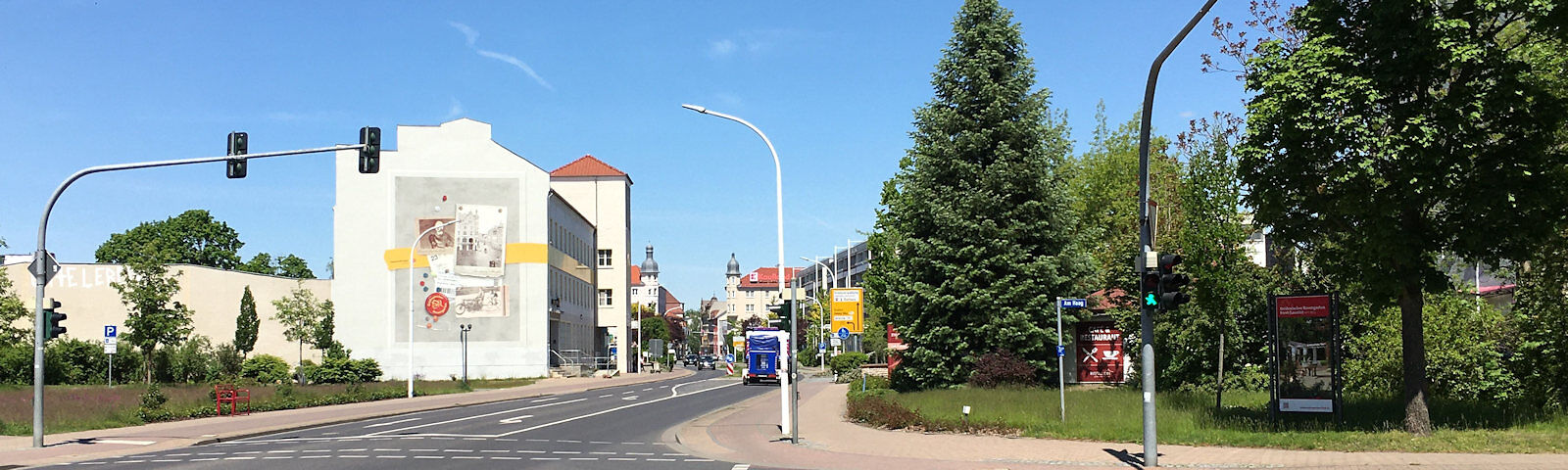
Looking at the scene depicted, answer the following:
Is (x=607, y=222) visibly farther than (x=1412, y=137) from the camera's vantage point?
Yes

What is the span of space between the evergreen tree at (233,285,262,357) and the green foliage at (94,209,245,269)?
89.7ft

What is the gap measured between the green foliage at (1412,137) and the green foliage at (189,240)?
8444 cm

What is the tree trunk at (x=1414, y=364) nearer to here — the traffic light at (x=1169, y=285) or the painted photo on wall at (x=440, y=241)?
the traffic light at (x=1169, y=285)

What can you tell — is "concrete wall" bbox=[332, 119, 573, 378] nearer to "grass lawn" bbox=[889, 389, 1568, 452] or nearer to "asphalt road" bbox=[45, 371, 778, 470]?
"asphalt road" bbox=[45, 371, 778, 470]

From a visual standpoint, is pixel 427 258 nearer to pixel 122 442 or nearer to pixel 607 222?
pixel 607 222

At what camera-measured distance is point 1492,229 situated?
19.3m

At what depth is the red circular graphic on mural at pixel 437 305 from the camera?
221 feet

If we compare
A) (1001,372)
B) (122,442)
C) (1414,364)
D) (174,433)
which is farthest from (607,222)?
(1414,364)

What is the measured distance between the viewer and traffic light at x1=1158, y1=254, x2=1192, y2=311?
661 inches

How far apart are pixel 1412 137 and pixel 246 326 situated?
5884 centimetres

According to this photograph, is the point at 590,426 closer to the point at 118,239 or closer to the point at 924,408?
the point at 924,408

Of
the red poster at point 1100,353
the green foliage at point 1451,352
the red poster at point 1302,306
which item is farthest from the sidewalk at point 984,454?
the red poster at point 1100,353

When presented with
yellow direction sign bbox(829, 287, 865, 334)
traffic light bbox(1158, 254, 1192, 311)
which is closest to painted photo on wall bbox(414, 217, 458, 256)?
yellow direction sign bbox(829, 287, 865, 334)

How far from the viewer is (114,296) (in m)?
64.4
